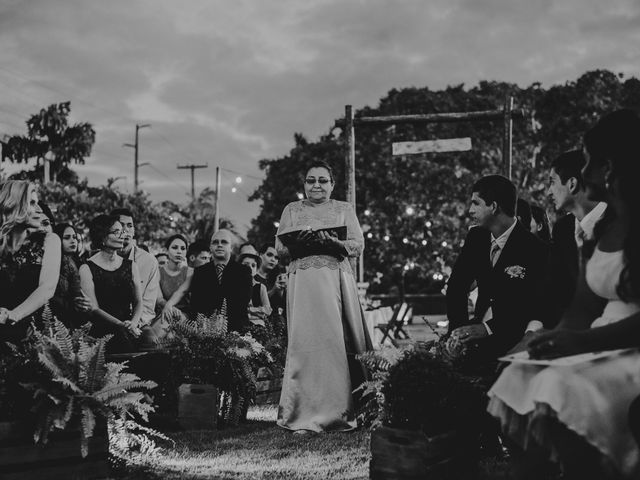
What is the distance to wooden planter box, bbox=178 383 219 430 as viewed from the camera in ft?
21.6

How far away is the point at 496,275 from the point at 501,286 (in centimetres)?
9

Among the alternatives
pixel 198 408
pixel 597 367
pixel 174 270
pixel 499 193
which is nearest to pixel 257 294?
pixel 174 270

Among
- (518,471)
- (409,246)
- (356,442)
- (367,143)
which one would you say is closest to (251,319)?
(356,442)

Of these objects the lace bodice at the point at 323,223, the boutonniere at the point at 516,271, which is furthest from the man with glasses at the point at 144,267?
the boutonniere at the point at 516,271

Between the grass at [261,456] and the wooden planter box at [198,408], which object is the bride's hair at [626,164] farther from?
the wooden planter box at [198,408]

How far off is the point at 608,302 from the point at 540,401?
774 mm

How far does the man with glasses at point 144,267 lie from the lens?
791 centimetres

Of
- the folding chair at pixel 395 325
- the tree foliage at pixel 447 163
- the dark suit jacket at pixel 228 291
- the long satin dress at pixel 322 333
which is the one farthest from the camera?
the tree foliage at pixel 447 163

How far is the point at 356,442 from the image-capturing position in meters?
5.92

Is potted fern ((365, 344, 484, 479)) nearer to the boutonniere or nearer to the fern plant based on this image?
the boutonniere

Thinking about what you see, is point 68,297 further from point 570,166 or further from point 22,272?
point 570,166

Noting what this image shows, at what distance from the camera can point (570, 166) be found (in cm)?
472

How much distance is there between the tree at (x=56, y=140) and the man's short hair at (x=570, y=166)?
3371 cm

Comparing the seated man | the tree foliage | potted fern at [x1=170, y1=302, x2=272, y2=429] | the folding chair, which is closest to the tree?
the tree foliage
